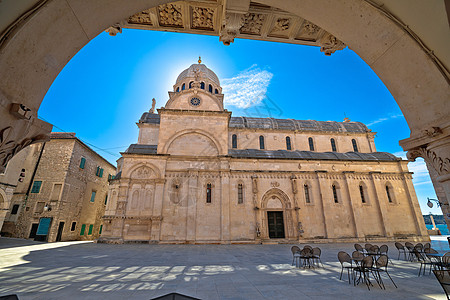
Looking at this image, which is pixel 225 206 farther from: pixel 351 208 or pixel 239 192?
pixel 351 208

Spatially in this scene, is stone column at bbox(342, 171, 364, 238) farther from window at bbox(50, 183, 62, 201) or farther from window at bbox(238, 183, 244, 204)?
window at bbox(50, 183, 62, 201)

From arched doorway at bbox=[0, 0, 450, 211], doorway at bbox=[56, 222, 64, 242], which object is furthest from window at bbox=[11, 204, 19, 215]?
arched doorway at bbox=[0, 0, 450, 211]

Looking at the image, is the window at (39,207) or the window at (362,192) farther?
the window at (362,192)

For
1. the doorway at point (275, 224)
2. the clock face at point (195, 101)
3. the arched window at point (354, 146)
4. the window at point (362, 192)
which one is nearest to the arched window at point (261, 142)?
the doorway at point (275, 224)

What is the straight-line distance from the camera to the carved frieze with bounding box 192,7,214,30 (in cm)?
425

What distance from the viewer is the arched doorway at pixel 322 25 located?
2.35 m

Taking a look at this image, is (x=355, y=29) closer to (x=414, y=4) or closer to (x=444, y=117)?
(x=414, y=4)

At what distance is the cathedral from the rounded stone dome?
556 centimetres

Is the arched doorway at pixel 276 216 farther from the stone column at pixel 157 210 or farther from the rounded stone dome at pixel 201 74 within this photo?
the rounded stone dome at pixel 201 74

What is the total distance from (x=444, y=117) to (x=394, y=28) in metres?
1.55

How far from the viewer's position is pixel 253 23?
4496 mm

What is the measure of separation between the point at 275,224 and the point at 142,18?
1927 cm

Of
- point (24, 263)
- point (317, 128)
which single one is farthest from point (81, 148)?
point (317, 128)

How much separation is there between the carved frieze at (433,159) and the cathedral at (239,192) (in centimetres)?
1631
